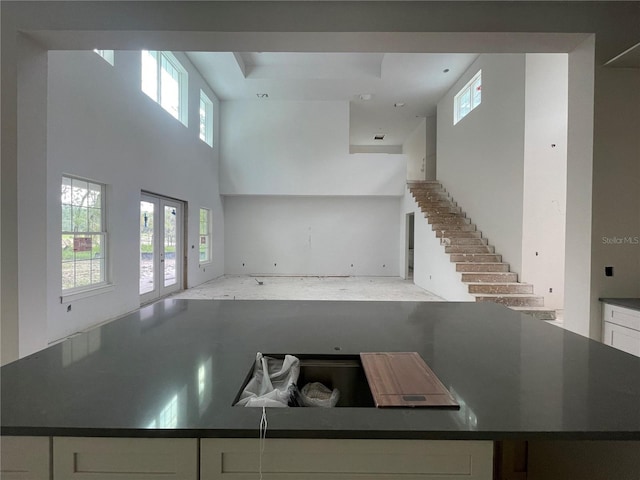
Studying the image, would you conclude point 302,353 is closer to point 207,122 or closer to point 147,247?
point 147,247

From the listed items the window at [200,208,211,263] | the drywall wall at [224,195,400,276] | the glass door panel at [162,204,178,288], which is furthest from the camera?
the drywall wall at [224,195,400,276]

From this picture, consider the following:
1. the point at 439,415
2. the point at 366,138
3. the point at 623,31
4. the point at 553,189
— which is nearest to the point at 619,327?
the point at 623,31

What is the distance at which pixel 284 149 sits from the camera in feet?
29.7

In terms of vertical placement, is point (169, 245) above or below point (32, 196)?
below

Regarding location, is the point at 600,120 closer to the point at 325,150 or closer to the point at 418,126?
the point at 325,150

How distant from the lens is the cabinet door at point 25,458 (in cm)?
72

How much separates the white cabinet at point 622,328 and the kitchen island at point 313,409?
1.34 m

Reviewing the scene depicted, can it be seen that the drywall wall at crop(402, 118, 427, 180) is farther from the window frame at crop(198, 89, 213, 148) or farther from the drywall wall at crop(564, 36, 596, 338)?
the drywall wall at crop(564, 36, 596, 338)

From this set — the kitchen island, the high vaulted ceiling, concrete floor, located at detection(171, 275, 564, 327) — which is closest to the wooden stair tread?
the kitchen island

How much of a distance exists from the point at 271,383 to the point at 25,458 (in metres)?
0.61

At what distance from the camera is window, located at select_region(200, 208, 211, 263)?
8.23 meters

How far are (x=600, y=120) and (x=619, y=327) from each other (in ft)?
5.29

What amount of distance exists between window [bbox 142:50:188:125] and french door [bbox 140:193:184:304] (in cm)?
185

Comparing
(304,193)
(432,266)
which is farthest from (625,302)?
(304,193)
